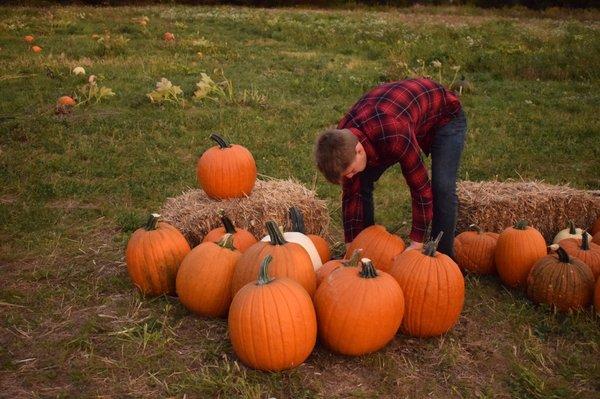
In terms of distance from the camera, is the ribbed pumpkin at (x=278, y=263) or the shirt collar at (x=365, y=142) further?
the shirt collar at (x=365, y=142)

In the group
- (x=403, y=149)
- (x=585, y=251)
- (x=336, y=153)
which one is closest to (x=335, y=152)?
(x=336, y=153)

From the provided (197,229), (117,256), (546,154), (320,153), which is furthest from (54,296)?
(546,154)

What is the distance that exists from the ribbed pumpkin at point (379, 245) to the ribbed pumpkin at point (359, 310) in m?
0.57

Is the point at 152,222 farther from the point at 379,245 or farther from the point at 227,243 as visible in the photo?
the point at 379,245

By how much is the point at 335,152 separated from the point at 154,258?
1.59 meters

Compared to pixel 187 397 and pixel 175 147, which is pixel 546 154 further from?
pixel 187 397

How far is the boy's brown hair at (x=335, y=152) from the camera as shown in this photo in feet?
11.7

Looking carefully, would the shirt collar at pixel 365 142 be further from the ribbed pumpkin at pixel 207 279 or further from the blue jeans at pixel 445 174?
the ribbed pumpkin at pixel 207 279

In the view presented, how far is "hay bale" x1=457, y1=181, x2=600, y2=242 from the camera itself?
17.8 ft

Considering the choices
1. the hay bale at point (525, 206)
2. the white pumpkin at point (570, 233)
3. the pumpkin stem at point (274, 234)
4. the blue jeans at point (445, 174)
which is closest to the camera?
the pumpkin stem at point (274, 234)

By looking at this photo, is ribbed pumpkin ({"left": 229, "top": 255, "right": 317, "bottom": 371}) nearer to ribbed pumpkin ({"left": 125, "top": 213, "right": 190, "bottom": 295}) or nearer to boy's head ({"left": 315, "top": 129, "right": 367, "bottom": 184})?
boy's head ({"left": 315, "top": 129, "right": 367, "bottom": 184})

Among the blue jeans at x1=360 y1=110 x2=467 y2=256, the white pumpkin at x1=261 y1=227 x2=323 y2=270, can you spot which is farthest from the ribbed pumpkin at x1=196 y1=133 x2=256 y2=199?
the blue jeans at x1=360 y1=110 x2=467 y2=256

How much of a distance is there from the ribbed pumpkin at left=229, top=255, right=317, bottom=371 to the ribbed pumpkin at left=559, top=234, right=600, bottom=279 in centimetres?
233

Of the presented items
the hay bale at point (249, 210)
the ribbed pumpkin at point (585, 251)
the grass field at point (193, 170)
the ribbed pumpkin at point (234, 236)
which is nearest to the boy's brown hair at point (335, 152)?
the ribbed pumpkin at point (234, 236)
